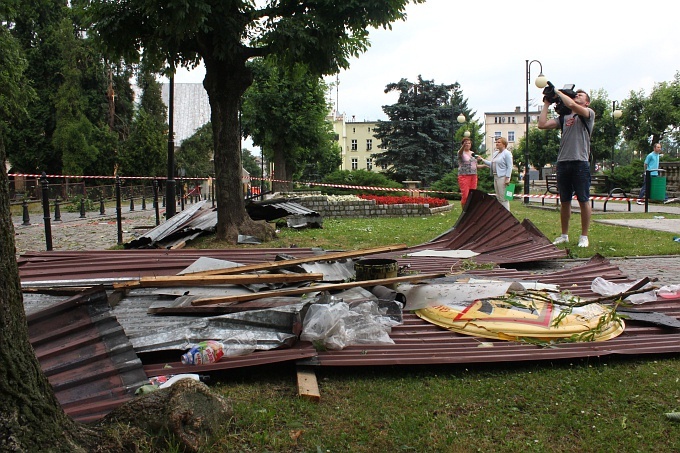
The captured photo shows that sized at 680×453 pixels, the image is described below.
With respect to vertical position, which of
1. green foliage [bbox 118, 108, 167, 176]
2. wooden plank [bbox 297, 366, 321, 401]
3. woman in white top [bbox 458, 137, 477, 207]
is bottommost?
wooden plank [bbox 297, 366, 321, 401]

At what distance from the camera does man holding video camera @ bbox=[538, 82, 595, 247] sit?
8.20 meters

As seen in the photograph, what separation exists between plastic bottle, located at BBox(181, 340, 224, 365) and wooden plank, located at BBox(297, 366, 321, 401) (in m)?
0.54

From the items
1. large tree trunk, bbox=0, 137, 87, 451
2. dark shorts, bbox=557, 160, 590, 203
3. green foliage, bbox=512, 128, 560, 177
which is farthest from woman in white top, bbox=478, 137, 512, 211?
green foliage, bbox=512, 128, 560, 177

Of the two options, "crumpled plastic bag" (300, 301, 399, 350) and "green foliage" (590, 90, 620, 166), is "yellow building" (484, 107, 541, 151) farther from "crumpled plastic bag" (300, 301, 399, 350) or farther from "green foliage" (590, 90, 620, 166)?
"crumpled plastic bag" (300, 301, 399, 350)

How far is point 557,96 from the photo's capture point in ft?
27.0

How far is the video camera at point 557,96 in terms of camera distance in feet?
27.1

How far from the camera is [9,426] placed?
2.00 meters

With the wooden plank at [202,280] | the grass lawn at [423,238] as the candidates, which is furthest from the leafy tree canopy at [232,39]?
the wooden plank at [202,280]

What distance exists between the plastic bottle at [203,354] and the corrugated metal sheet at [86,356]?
30 centimetres

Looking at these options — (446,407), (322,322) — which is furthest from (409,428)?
(322,322)

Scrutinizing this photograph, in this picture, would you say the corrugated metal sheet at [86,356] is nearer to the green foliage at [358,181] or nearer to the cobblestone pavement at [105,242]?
the cobblestone pavement at [105,242]

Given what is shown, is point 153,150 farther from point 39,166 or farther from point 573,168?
point 573,168

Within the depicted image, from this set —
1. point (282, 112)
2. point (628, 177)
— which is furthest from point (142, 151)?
point (628, 177)

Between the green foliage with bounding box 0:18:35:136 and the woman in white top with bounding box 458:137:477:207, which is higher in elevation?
the green foliage with bounding box 0:18:35:136
